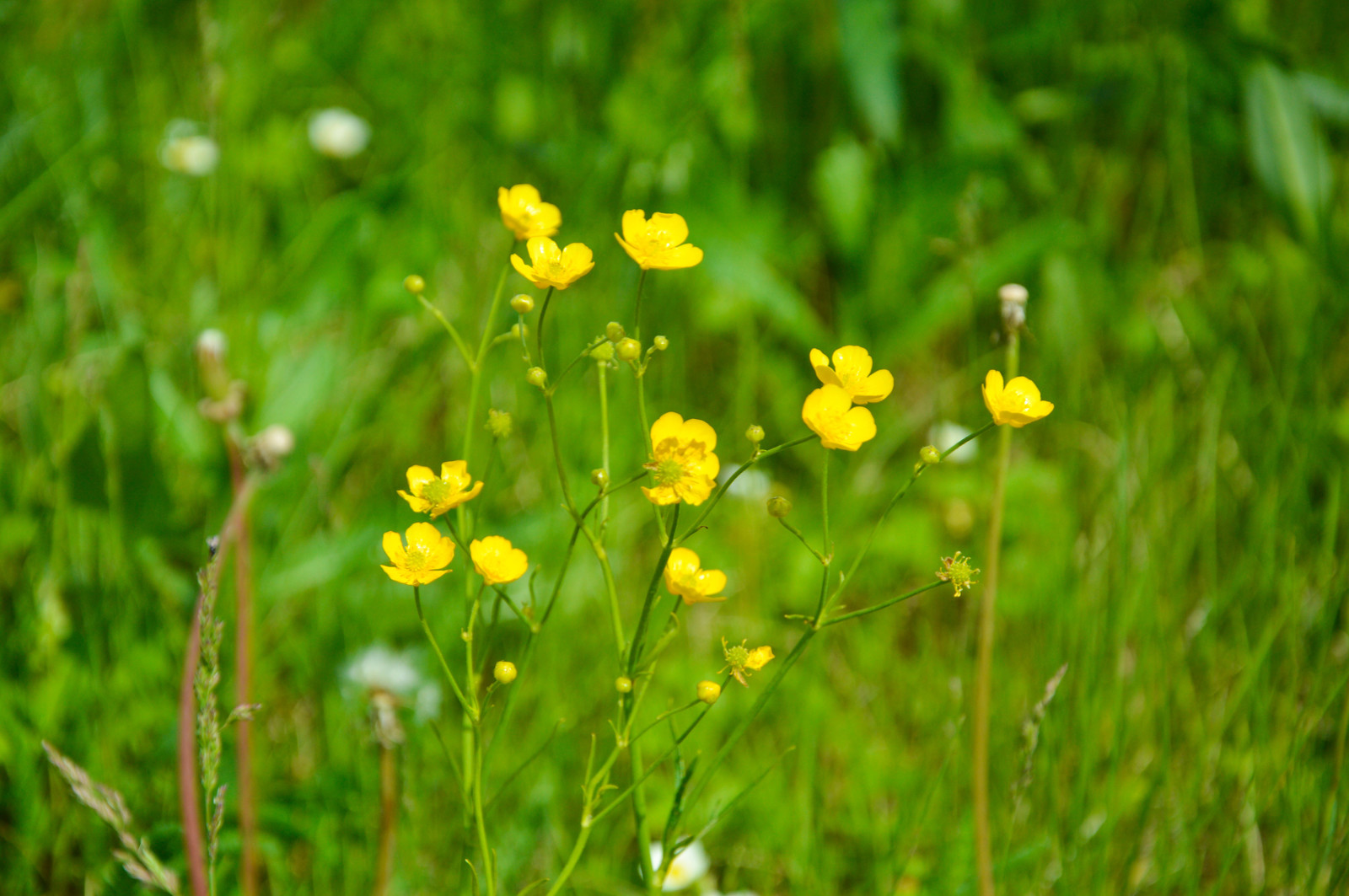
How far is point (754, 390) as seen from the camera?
1905 mm

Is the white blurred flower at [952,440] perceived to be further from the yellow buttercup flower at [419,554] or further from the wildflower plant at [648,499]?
the yellow buttercup flower at [419,554]

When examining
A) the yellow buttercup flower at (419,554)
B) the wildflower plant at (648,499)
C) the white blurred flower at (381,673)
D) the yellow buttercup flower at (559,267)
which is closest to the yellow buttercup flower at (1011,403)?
the wildflower plant at (648,499)

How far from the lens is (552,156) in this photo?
2.09 m

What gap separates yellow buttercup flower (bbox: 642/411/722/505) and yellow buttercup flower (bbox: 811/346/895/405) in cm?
10

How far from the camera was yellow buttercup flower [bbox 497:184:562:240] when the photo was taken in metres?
0.83

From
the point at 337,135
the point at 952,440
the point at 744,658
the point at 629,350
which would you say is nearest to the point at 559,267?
the point at 629,350

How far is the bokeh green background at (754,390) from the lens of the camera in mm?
1207

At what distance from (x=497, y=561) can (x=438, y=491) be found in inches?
2.6

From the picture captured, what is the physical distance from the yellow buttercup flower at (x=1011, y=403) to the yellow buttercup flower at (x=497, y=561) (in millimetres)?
369

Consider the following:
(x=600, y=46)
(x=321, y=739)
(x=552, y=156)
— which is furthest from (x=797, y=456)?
(x=600, y=46)

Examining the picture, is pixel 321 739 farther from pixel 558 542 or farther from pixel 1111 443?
pixel 1111 443

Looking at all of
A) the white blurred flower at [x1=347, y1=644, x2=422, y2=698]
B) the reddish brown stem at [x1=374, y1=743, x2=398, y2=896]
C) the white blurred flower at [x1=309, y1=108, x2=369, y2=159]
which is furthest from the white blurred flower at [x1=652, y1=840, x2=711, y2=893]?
the white blurred flower at [x1=309, y1=108, x2=369, y2=159]

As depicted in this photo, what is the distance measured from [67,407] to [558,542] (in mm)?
806

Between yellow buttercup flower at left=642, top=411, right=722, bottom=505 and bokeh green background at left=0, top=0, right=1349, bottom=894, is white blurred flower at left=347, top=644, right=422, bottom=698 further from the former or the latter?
yellow buttercup flower at left=642, top=411, right=722, bottom=505
